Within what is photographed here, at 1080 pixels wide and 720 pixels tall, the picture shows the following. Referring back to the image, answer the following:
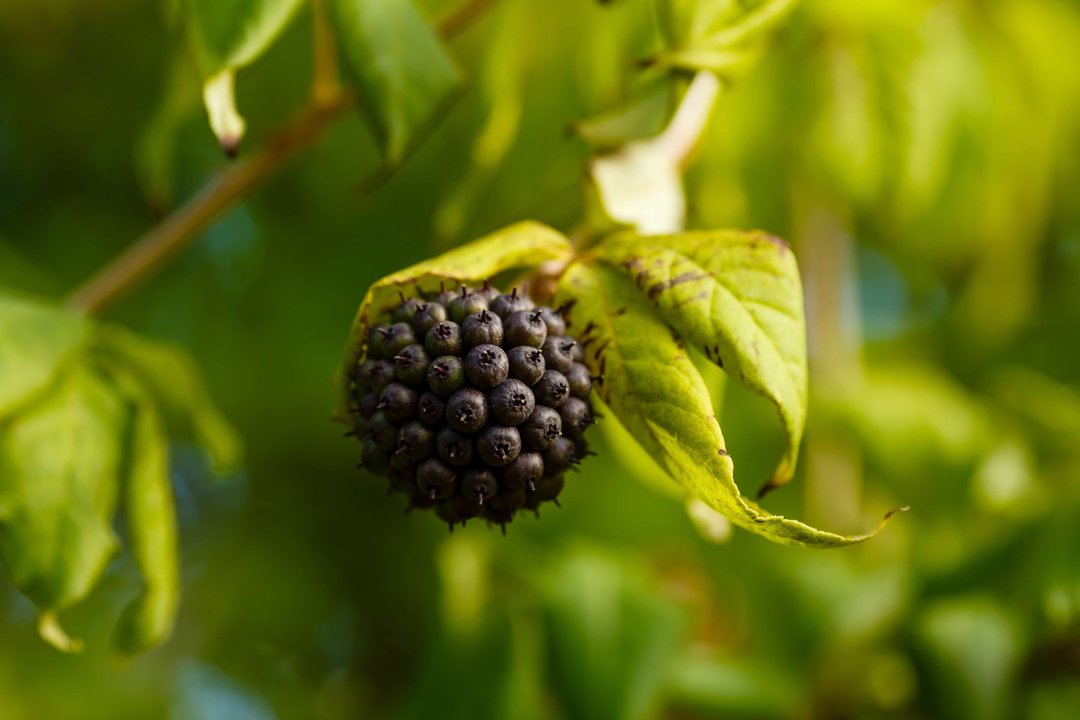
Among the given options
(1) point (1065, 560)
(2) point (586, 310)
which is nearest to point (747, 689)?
(1) point (1065, 560)

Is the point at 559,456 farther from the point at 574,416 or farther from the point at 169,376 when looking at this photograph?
the point at 169,376

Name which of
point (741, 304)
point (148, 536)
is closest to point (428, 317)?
point (741, 304)

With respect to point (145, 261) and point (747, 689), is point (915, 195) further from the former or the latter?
point (145, 261)

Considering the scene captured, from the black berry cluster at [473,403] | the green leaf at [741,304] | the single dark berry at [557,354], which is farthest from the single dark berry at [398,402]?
the green leaf at [741,304]

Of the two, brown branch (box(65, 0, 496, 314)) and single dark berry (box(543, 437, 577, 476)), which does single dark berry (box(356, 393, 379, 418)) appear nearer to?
single dark berry (box(543, 437, 577, 476))

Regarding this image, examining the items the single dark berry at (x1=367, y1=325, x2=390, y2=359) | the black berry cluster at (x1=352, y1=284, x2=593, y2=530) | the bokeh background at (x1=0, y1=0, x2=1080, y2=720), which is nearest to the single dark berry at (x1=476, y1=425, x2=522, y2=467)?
the black berry cluster at (x1=352, y1=284, x2=593, y2=530)

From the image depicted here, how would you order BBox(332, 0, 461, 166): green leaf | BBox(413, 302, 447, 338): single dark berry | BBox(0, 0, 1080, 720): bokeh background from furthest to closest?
A: BBox(0, 0, 1080, 720): bokeh background, BBox(332, 0, 461, 166): green leaf, BBox(413, 302, 447, 338): single dark berry
